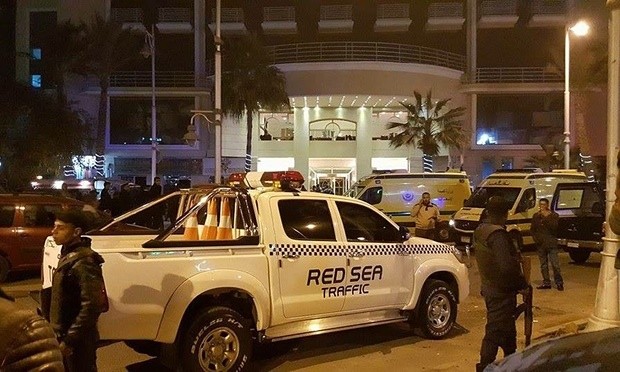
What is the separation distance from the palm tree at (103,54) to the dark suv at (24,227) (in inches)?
910

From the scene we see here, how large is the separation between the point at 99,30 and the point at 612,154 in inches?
1256

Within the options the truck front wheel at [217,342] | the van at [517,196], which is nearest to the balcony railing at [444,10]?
the van at [517,196]

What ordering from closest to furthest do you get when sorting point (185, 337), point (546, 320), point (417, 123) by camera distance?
point (185, 337)
point (546, 320)
point (417, 123)

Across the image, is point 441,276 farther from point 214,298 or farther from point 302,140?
point 302,140

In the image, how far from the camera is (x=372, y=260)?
272 inches

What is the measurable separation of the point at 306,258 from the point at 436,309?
2.24 meters

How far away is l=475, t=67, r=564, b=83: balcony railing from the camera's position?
35.8 m

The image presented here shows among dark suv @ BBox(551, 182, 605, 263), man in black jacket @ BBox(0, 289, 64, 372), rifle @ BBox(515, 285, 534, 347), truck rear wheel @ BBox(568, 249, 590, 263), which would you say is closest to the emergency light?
rifle @ BBox(515, 285, 534, 347)

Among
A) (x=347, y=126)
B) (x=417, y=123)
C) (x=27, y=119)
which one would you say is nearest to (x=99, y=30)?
(x=27, y=119)

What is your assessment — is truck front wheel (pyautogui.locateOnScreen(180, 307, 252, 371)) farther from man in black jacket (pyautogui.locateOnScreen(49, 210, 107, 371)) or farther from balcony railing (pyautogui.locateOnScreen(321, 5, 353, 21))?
balcony railing (pyautogui.locateOnScreen(321, 5, 353, 21))

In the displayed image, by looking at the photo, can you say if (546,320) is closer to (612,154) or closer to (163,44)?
(612,154)

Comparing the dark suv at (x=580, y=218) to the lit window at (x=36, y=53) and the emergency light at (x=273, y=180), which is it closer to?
the emergency light at (x=273, y=180)

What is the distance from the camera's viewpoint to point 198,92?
35.7 m

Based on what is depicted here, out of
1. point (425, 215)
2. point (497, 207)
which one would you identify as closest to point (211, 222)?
point (497, 207)
